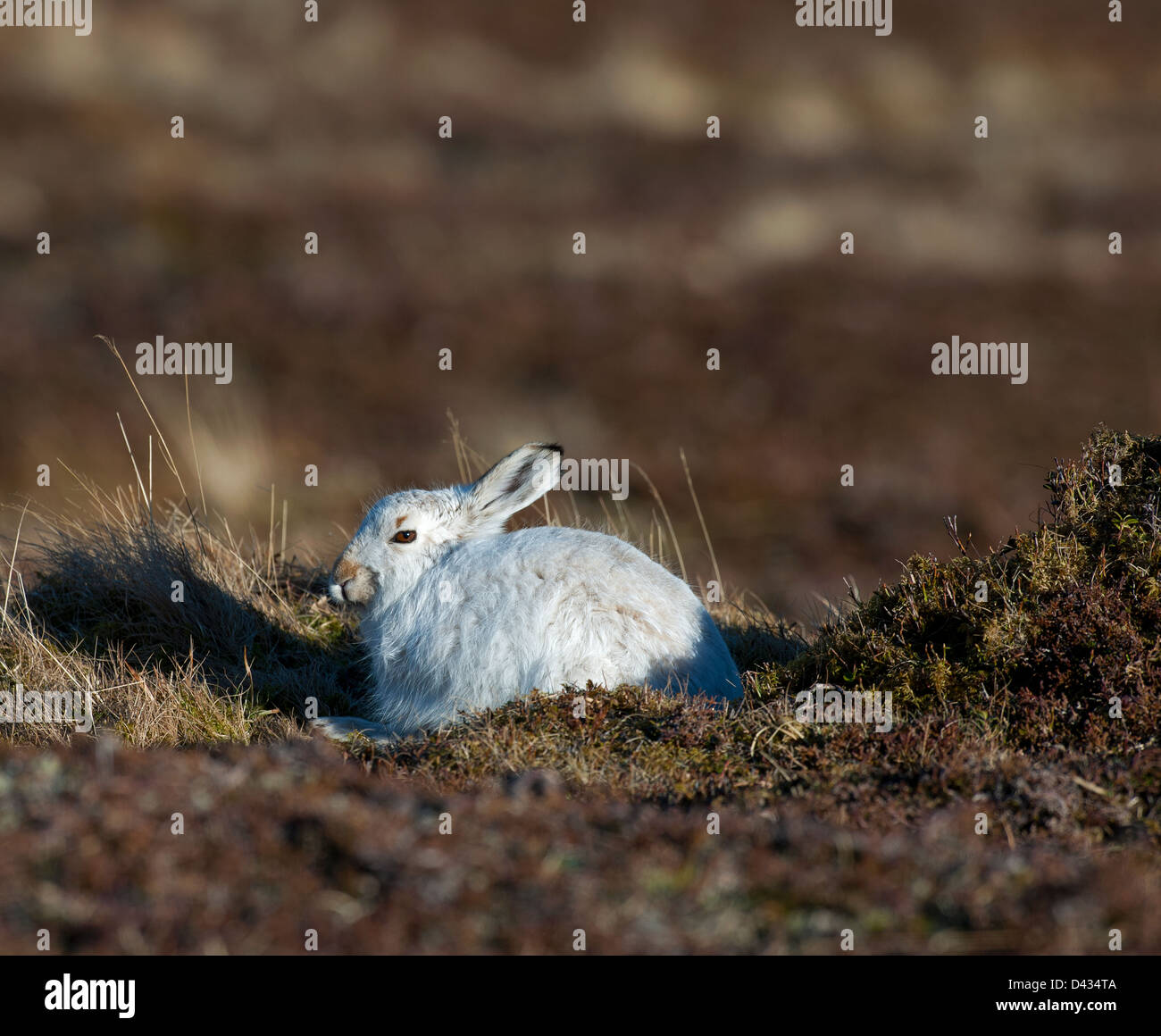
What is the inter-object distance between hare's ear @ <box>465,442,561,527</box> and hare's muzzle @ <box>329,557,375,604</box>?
0.78 meters

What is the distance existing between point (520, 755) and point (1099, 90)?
34602 millimetres

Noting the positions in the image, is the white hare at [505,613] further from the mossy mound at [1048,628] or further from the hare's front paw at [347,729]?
the mossy mound at [1048,628]

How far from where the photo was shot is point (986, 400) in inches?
910

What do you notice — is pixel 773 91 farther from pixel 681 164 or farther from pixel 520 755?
pixel 520 755

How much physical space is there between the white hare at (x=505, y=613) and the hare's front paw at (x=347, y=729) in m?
0.01

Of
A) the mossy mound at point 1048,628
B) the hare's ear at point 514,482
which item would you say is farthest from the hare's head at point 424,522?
the mossy mound at point 1048,628

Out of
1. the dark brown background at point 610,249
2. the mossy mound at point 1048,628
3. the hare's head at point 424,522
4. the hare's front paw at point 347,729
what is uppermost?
the dark brown background at point 610,249

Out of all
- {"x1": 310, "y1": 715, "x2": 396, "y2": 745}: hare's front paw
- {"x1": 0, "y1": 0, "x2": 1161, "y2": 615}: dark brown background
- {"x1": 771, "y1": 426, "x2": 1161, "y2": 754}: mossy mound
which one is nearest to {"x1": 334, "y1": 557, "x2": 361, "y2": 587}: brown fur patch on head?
{"x1": 310, "y1": 715, "x2": 396, "y2": 745}: hare's front paw

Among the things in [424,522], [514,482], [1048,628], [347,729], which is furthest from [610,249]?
[1048,628]

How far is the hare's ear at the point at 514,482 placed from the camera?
736 cm

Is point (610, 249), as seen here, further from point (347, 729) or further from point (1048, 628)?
point (1048, 628)

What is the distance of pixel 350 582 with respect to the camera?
7.29 meters

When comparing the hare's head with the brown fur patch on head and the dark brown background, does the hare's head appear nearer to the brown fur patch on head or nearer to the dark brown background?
the brown fur patch on head

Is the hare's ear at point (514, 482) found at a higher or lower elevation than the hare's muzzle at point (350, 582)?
higher
